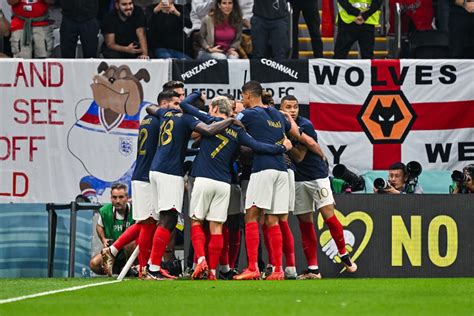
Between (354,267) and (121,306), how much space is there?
6.13 metres

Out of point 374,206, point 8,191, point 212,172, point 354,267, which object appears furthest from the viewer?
point 8,191

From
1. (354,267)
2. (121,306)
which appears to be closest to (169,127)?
(354,267)

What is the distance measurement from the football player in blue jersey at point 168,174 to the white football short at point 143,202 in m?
0.24

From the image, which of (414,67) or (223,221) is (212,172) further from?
(414,67)

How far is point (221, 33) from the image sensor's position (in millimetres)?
20781

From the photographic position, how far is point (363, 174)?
800 inches

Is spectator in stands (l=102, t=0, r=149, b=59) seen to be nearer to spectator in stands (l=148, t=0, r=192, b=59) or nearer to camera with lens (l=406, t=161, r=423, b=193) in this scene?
spectator in stands (l=148, t=0, r=192, b=59)

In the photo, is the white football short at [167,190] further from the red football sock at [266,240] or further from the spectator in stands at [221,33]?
the spectator in stands at [221,33]

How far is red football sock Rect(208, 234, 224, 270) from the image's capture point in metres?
15.1

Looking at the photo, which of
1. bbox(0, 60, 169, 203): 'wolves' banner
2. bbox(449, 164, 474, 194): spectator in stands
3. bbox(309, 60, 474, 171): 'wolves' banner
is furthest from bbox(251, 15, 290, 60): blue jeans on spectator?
bbox(449, 164, 474, 194): spectator in stands

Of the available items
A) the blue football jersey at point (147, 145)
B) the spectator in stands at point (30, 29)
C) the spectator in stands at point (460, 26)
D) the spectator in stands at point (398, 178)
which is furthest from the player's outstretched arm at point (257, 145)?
the spectator in stands at point (460, 26)

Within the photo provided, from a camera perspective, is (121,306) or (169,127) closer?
(121,306)

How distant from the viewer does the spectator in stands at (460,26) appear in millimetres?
21016

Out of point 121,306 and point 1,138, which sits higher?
point 1,138
